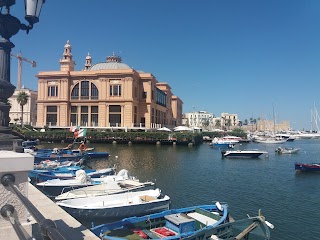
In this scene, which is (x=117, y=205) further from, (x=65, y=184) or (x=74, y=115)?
(x=74, y=115)

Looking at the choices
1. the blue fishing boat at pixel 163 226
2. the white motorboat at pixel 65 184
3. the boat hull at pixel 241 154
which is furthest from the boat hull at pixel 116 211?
the boat hull at pixel 241 154

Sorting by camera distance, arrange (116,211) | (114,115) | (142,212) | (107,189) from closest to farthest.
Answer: (116,211)
(142,212)
(107,189)
(114,115)

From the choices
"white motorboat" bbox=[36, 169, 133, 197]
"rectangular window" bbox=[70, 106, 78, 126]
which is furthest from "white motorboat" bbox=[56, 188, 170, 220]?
"rectangular window" bbox=[70, 106, 78, 126]

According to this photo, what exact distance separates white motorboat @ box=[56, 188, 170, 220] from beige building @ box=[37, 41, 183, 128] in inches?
2324

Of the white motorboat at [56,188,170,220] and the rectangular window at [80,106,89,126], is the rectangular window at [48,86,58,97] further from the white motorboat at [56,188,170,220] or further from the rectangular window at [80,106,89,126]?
the white motorboat at [56,188,170,220]

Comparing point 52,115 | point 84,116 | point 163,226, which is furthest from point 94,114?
point 163,226

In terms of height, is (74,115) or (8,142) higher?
(74,115)

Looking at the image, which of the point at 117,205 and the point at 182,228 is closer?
the point at 182,228

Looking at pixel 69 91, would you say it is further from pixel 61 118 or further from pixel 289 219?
pixel 289 219

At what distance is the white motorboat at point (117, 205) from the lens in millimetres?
13969

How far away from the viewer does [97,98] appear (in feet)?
255

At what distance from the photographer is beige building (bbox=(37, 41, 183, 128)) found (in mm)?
75812

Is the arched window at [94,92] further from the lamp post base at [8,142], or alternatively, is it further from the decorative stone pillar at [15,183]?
the decorative stone pillar at [15,183]

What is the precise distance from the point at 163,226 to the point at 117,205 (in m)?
3.25
